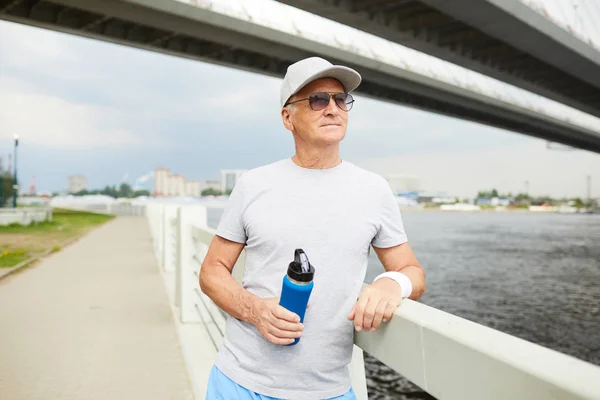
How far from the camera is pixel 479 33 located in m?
26.2

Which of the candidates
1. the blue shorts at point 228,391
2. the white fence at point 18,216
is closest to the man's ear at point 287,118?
the blue shorts at point 228,391

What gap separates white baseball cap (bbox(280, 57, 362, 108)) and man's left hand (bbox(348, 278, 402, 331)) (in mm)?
594

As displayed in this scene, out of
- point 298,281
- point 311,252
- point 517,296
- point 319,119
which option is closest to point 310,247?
point 311,252

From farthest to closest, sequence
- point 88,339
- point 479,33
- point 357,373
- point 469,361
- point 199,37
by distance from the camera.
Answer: point 479,33 < point 199,37 < point 88,339 < point 357,373 < point 469,361

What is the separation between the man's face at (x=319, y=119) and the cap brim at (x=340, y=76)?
0.9 inches

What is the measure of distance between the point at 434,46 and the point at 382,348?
85.2ft

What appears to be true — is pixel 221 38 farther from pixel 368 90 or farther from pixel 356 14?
pixel 368 90

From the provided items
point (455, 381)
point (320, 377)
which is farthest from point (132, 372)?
point (455, 381)

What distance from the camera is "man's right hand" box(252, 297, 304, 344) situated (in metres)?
1.55

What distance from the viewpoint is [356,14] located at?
73.8 ft

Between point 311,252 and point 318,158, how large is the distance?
0.28 metres

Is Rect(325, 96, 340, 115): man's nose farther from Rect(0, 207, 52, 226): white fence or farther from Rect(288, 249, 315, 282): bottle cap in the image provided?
Rect(0, 207, 52, 226): white fence

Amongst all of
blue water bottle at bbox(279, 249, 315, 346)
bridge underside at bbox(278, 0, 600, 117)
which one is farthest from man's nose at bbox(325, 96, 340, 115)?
bridge underside at bbox(278, 0, 600, 117)

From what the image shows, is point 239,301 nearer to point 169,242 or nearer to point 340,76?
point 340,76
